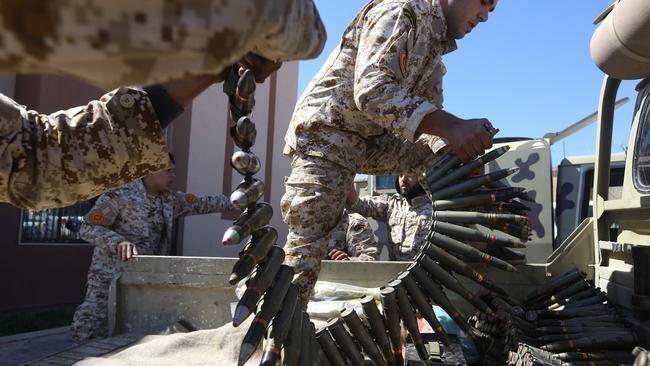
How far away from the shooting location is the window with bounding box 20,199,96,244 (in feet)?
23.3

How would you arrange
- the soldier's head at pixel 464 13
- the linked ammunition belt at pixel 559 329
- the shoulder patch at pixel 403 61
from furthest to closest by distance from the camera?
the soldier's head at pixel 464 13
the shoulder patch at pixel 403 61
the linked ammunition belt at pixel 559 329

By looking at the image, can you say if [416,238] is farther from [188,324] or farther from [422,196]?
[188,324]

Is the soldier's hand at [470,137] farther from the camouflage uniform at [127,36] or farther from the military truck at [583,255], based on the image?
the camouflage uniform at [127,36]

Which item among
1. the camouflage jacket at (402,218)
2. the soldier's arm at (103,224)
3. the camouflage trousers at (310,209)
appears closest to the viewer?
the camouflage trousers at (310,209)

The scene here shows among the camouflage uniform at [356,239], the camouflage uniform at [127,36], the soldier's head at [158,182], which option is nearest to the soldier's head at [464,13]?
the camouflage uniform at [127,36]

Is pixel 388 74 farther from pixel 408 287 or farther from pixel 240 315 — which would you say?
pixel 240 315

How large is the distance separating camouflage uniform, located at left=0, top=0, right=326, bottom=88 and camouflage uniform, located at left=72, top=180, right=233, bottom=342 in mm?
3790

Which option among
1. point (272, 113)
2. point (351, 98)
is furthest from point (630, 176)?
point (272, 113)

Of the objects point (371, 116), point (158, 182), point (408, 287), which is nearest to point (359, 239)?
point (158, 182)

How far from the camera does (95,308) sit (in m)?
4.29

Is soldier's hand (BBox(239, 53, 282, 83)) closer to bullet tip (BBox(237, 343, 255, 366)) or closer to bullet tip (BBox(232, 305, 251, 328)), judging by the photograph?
bullet tip (BBox(232, 305, 251, 328))

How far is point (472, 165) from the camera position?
108 inches

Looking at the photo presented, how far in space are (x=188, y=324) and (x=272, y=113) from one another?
8438mm

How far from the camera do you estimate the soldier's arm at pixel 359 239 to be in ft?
16.9
